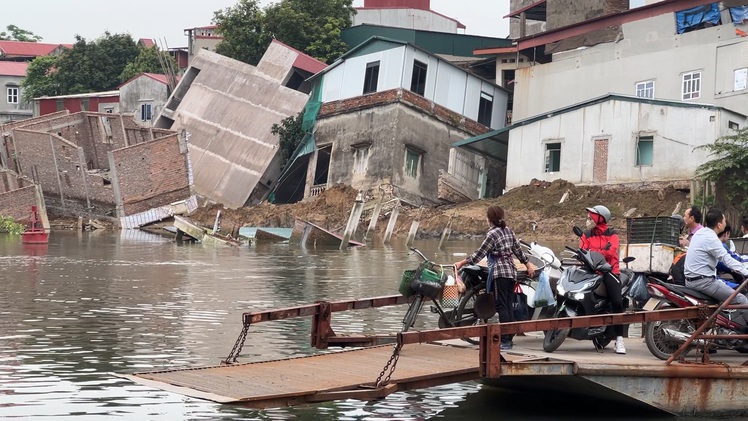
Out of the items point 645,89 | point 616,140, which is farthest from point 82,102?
point 616,140

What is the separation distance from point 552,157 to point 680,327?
110 feet

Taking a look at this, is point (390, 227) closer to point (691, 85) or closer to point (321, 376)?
point (691, 85)

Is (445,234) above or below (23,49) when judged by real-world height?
below

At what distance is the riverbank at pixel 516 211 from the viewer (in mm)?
38719

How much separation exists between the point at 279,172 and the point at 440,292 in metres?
42.8

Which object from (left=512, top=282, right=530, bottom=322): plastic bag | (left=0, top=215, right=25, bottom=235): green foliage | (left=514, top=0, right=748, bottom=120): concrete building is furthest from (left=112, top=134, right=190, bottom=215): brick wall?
(left=512, top=282, right=530, bottom=322): plastic bag

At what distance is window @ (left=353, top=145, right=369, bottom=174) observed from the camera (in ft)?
161

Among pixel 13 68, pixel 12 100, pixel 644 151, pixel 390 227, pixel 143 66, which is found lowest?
pixel 390 227

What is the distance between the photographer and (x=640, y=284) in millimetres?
11148

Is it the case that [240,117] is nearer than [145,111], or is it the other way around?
[240,117]

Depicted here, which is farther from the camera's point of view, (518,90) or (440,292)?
(518,90)

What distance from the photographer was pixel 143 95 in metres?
69.1

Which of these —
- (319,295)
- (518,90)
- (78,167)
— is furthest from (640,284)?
(78,167)

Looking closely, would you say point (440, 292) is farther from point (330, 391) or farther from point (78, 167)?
point (78, 167)
